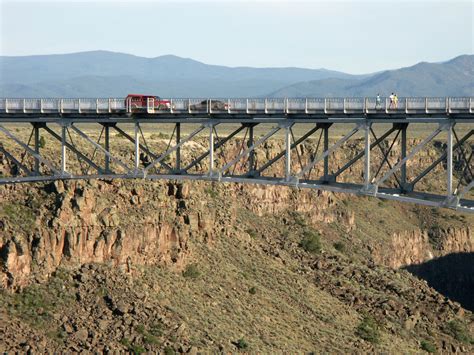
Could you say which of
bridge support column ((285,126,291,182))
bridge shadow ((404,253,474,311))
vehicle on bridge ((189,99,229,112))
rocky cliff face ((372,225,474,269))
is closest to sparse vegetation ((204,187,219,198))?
vehicle on bridge ((189,99,229,112))

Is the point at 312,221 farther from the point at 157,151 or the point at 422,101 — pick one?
the point at 422,101

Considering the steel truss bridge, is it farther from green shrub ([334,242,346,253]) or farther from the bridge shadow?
the bridge shadow

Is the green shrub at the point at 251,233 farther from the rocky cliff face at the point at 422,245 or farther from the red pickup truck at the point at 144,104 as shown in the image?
the red pickup truck at the point at 144,104

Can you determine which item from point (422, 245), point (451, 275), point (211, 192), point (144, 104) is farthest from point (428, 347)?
point (422, 245)

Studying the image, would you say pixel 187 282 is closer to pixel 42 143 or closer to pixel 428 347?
pixel 42 143

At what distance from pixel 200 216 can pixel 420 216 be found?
66375mm

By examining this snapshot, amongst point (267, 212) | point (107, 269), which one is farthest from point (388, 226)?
point (107, 269)

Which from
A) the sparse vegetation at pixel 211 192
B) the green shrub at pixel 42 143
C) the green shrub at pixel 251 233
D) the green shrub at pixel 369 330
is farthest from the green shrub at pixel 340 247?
the green shrub at pixel 42 143

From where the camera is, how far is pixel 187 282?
10806 centimetres

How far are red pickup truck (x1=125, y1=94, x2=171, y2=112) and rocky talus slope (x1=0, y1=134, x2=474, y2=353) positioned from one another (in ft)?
40.5

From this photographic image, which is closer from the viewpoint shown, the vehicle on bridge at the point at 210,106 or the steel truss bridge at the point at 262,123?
the steel truss bridge at the point at 262,123

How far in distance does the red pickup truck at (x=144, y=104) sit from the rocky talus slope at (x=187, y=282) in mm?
12332

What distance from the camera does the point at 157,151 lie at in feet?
410

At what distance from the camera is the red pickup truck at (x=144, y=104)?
305 feet
